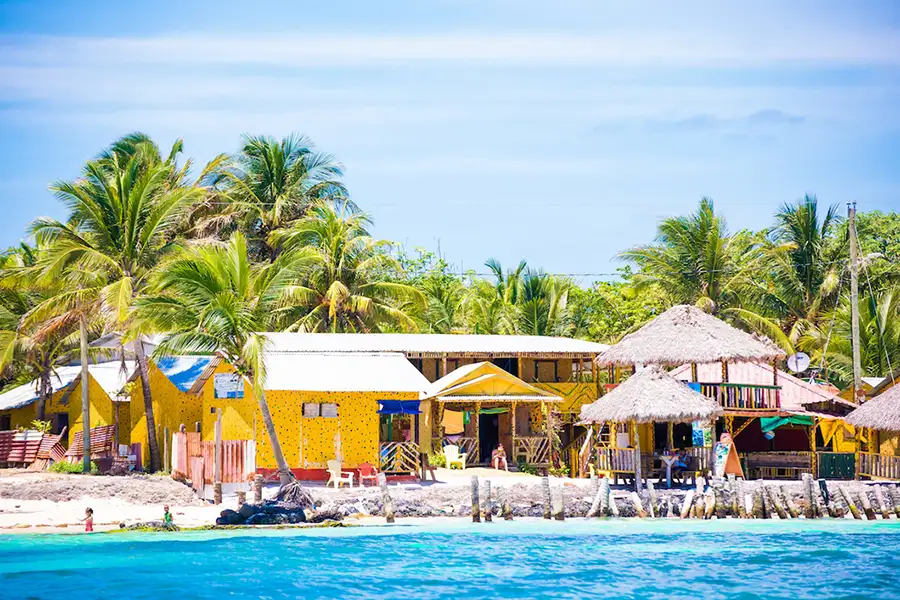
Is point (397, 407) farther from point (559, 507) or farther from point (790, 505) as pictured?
point (790, 505)

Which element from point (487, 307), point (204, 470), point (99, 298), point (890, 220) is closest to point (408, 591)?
point (204, 470)

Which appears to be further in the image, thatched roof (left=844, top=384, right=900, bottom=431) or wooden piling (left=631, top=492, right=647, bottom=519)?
thatched roof (left=844, top=384, right=900, bottom=431)

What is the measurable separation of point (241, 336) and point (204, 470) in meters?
3.25

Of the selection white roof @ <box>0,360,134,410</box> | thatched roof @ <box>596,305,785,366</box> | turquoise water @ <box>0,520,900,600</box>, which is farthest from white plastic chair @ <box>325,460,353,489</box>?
white roof @ <box>0,360,134,410</box>

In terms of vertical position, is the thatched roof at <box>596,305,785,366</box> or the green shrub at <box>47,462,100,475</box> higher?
the thatched roof at <box>596,305,785,366</box>

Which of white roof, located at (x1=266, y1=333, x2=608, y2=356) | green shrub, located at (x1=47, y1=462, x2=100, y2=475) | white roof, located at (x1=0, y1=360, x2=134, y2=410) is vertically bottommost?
green shrub, located at (x1=47, y1=462, x2=100, y2=475)

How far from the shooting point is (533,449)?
35.6 m

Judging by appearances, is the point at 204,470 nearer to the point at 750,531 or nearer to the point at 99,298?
the point at 99,298

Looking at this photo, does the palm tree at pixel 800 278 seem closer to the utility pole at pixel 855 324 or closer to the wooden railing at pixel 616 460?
the utility pole at pixel 855 324

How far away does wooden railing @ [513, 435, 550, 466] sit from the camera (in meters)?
35.6

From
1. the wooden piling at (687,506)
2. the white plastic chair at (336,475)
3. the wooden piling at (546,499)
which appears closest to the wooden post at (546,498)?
the wooden piling at (546,499)

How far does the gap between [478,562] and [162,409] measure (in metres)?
13.9

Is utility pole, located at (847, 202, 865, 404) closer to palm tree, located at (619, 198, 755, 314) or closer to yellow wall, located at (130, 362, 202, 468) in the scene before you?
palm tree, located at (619, 198, 755, 314)

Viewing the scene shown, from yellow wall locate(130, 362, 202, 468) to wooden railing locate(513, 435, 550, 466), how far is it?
A: 9.24 metres
